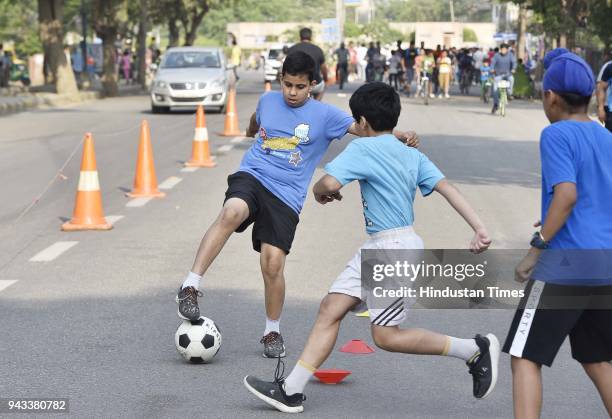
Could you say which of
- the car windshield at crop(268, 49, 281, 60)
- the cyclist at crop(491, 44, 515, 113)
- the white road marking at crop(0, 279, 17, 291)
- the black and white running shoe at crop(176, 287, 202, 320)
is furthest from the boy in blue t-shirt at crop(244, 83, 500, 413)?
the car windshield at crop(268, 49, 281, 60)

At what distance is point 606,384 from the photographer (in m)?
4.84

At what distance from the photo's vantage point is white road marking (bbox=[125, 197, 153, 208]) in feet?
45.1

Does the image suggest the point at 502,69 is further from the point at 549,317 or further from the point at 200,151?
the point at 549,317

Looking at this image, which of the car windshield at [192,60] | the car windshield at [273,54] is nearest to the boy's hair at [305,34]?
the car windshield at [192,60]

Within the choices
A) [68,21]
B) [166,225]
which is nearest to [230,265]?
[166,225]

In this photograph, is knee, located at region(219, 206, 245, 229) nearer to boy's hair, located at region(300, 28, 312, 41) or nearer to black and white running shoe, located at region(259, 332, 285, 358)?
black and white running shoe, located at region(259, 332, 285, 358)

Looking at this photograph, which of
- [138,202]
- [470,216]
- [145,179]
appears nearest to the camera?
[470,216]

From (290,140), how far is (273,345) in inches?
42.1

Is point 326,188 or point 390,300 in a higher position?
point 326,188

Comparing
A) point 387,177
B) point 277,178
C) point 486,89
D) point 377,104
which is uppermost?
point 377,104

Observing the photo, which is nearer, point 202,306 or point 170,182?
point 202,306

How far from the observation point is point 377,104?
5.42m

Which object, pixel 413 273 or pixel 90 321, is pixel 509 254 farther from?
pixel 90 321

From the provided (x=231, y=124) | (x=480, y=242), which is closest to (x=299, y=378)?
(x=480, y=242)
